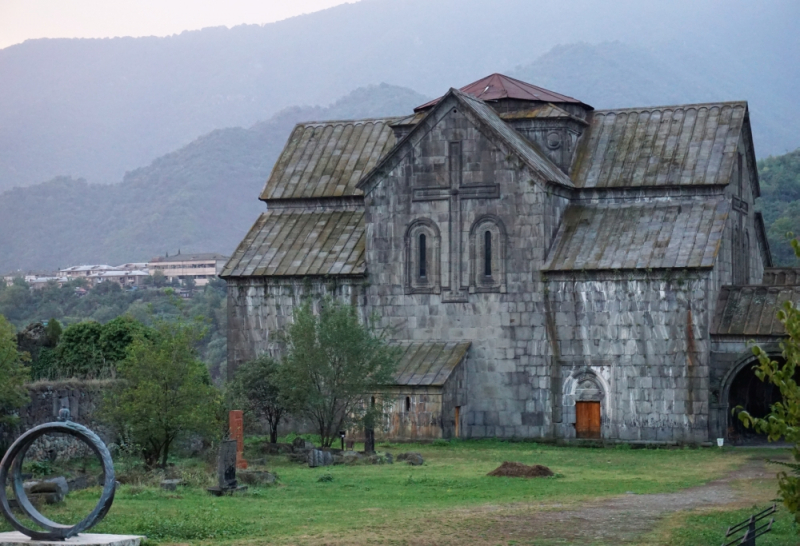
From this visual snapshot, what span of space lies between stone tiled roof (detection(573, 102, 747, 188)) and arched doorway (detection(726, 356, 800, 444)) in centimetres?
657

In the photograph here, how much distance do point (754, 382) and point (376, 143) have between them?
17169 mm

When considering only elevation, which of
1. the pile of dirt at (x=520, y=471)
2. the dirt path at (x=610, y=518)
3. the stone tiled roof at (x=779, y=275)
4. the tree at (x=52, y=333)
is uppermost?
the stone tiled roof at (x=779, y=275)

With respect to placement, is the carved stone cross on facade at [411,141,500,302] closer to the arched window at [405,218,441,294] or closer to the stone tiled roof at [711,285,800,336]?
the arched window at [405,218,441,294]

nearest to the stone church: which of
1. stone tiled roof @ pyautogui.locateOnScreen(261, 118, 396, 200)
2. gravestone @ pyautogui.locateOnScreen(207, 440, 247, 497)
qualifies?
stone tiled roof @ pyautogui.locateOnScreen(261, 118, 396, 200)

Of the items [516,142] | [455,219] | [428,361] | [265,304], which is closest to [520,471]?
[428,361]

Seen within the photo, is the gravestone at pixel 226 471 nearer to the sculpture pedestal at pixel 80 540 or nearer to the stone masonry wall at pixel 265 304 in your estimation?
the sculpture pedestal at pixel 80 540

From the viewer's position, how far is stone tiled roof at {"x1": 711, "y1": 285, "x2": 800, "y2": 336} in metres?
41.4

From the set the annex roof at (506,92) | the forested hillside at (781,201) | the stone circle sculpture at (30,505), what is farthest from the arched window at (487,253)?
the forested hillside at (781,201)

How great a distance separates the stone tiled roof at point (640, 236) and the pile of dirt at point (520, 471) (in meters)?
12.1

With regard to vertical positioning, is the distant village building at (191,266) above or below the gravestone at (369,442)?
above

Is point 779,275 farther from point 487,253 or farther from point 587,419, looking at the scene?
point 487,253

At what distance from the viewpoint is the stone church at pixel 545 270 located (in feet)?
139

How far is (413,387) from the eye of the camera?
42.8m

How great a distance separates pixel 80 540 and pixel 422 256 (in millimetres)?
27228
